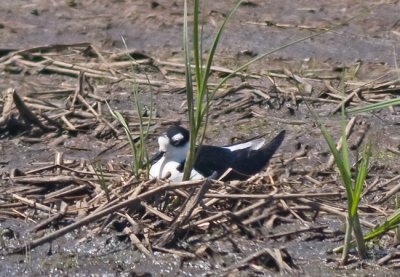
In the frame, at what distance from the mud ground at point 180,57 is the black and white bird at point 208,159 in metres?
0.30

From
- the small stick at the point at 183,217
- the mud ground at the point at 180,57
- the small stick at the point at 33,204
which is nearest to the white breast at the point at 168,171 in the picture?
the mud ground at the point at 180,57

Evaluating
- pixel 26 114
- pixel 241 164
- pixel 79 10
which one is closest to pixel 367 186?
pixel 241 164

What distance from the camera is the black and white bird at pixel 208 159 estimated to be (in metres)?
7.25

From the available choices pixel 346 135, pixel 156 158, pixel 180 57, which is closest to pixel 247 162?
pixel 156 158

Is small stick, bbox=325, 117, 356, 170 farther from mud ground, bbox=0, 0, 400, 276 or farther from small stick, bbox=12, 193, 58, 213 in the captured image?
small stick, bbox=12, 193, 58, 213

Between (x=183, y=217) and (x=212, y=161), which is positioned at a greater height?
(x=183, y=217)

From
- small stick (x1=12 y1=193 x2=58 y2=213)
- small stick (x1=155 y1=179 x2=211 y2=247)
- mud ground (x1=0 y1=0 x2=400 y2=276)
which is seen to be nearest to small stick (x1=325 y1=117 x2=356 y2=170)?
mud ground (x1=0 y1=0 x2=400 y2=276)

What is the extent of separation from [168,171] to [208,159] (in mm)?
243

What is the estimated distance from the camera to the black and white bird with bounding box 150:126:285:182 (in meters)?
7.25

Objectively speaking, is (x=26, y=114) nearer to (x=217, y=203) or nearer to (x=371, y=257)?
(x=217, y=203)

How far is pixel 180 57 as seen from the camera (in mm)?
9547

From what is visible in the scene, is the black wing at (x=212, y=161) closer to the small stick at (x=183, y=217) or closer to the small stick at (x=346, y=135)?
the small stick at (x=346, y=135)

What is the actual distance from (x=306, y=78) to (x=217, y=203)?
8.07 feet

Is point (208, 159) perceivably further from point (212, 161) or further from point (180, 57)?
point (180, 57)
